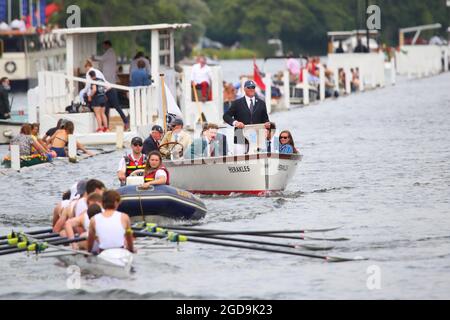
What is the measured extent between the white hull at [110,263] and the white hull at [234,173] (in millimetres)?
8170

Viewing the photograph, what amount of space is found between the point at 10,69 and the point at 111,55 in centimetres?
3302

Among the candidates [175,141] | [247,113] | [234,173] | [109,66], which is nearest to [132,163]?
[175,141]

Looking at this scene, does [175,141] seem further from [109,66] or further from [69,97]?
Answer: [109,66]

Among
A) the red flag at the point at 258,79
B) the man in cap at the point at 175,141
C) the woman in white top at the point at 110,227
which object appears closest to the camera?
the woman in white top at the point at 110,227

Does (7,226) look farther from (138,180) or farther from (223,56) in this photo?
(223,56)

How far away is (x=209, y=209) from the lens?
29.0 metres

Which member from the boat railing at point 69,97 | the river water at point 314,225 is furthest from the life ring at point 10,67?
the boat railing at point 69,97

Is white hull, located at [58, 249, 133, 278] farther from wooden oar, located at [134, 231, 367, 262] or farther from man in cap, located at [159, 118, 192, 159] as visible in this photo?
man in cap, located at [159, 118, 192, 159]

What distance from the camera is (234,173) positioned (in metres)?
Result: 30.1

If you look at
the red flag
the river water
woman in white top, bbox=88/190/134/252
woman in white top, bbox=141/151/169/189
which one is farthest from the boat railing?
woman in white top, bbox=88/190/134/252

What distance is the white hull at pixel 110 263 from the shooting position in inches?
844

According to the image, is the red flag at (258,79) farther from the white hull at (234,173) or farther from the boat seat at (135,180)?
the boat seat at (135,180)

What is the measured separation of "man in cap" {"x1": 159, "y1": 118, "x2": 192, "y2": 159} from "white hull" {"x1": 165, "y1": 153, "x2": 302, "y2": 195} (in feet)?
0.83
